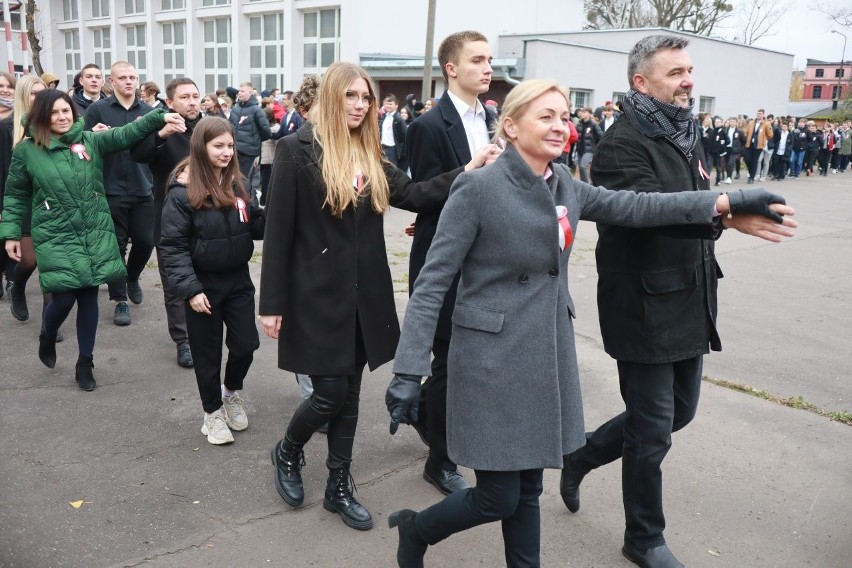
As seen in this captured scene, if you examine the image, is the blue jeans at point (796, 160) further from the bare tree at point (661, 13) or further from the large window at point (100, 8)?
the large window at point (100, 8)

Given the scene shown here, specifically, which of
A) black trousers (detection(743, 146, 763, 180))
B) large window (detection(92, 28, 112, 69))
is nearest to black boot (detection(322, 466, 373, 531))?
black trousers (detection(743, 146, 763, 180))

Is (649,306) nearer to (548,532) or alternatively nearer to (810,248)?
(548,532)

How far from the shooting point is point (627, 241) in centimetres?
321

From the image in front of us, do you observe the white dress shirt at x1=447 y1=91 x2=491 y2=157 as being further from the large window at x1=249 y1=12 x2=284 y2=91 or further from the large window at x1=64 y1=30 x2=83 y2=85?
the large window at x1=64 y1=30 x2=83 y2=85

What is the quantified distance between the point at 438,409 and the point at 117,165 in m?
→ 4.07

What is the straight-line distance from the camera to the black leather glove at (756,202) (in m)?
2.70

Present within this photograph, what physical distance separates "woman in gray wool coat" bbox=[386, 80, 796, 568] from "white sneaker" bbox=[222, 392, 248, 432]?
212cm

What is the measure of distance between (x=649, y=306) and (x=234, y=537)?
6.45 ft

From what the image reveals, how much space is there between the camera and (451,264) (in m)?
2.71

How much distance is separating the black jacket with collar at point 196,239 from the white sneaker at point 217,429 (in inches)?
27.8

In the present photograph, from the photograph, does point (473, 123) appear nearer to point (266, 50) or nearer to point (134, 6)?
point (266, 50)

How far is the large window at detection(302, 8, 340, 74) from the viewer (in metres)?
29.7

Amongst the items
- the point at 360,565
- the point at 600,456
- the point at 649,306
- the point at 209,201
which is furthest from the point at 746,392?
the point at 209,201

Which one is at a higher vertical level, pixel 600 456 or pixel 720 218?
pixel 720 218
